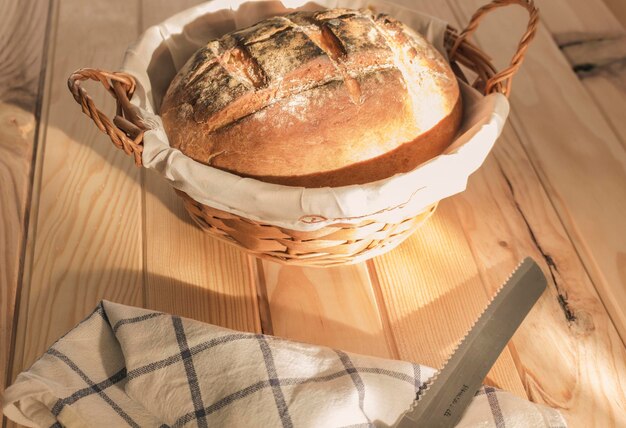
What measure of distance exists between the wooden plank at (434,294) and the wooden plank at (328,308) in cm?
2

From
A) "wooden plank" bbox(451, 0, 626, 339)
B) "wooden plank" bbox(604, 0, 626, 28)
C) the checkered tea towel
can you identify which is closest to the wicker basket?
the checkered tea towel

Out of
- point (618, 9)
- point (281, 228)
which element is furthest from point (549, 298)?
point (618, 9)

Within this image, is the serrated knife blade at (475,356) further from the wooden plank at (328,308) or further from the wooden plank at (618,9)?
the wooden plank at (618,9)

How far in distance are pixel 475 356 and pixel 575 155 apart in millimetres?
477

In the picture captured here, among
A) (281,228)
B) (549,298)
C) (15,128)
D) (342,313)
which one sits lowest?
(549,298)

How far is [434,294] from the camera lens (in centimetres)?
91

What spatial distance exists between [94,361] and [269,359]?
0.20 meters

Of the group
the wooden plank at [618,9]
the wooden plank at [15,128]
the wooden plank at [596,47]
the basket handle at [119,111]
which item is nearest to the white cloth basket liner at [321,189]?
the basket handle at [119,111]

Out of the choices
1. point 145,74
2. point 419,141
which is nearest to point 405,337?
point 419,141

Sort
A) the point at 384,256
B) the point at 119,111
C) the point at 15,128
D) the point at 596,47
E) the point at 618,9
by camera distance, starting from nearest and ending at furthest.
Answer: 1. the point at 119,111
2. the point at 384,256
3. the point at 15,128
4. the point at 596,47
5. the point at 618,9

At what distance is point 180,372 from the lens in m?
0.74

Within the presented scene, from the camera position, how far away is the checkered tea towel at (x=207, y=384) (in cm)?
72

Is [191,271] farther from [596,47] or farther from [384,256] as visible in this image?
[596,47]

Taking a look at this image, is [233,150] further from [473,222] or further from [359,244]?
[473,222]
